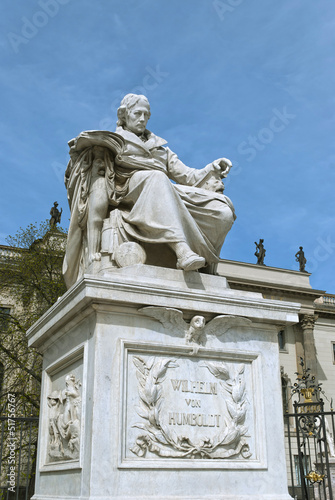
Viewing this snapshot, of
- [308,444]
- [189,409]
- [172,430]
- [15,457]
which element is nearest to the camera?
[172,430]

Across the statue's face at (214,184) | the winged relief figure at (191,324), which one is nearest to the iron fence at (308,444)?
the winged relief figure at (191,324)

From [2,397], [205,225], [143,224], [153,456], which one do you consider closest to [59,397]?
[153,456]

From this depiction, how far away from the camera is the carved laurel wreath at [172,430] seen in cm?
393

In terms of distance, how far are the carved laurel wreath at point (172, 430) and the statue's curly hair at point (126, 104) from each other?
268cm

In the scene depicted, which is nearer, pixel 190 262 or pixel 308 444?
pixel 190 262

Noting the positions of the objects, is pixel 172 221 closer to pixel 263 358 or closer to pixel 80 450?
pixel 263 358

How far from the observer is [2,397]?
18.1 m

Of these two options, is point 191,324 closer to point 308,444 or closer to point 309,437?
point 308,444

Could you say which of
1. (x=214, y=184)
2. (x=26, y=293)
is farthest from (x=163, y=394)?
(x=26, y=293)

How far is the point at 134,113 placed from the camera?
5.64m

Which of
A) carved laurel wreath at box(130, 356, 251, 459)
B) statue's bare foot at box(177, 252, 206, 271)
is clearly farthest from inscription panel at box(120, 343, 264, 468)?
statue's bare foot at box(177, 252, 206, 271)

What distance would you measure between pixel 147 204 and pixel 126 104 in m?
1.46

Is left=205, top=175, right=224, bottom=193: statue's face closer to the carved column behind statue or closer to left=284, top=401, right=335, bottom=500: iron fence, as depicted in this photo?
left=284, top=401, right=335, bottom=500: iron fence

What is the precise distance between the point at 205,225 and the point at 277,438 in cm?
188
